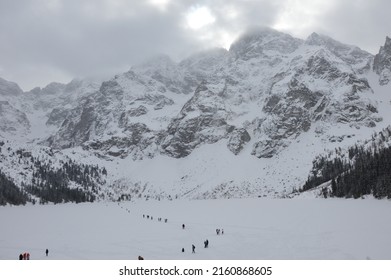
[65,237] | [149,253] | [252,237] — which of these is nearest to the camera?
[149,253]

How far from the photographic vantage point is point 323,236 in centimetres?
5516

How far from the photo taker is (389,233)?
5088 centimetres

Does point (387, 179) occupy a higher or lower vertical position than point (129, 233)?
higher

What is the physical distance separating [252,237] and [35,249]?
3202 cm

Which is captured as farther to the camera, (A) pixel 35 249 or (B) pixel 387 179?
(B) pixel 387 179
